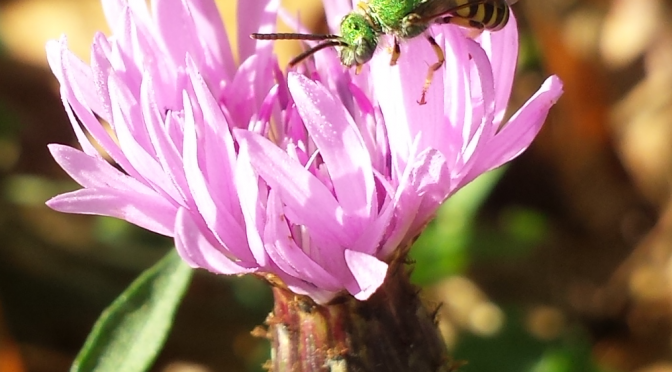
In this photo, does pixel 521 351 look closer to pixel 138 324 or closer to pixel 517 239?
pixel 517 239

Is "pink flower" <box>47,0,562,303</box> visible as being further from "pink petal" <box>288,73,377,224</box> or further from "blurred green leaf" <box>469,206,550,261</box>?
"blurred green leaf" <box>469,206,550,261</box>

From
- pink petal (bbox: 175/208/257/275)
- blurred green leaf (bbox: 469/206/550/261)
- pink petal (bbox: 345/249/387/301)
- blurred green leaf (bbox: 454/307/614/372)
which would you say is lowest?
blurred green leaf (bbox: 454/307/614/372)

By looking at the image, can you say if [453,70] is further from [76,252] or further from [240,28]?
[76,252]

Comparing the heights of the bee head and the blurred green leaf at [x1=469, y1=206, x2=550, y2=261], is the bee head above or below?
above

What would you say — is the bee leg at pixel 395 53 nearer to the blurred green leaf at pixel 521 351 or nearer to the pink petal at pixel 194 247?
the pink petal at pixel 194 247

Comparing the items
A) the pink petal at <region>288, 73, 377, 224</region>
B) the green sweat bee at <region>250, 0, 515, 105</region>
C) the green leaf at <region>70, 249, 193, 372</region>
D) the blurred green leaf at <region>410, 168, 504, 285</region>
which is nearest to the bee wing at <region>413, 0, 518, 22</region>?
the green sweat bee at <region>250, 0, 515, 105</region>

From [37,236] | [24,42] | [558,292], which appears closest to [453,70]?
[558,292]
